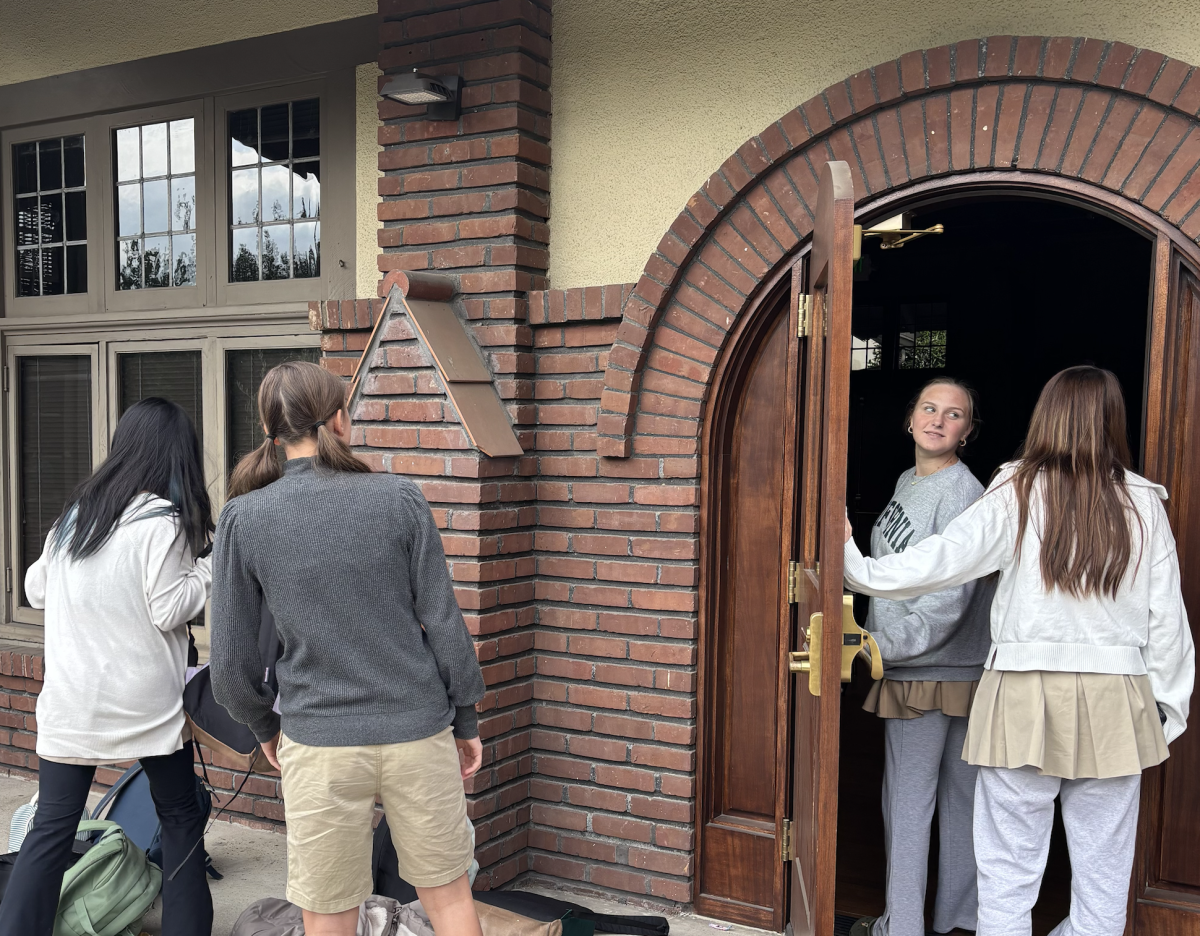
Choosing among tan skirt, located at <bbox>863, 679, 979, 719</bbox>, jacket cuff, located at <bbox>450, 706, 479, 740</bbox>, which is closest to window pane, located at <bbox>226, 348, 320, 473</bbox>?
jacket cuff, located at <bbox>450, 706, 479, 740</bbox>

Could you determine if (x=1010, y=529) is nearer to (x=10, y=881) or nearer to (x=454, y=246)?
(x=454, y=246)

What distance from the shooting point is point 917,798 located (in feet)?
10.7

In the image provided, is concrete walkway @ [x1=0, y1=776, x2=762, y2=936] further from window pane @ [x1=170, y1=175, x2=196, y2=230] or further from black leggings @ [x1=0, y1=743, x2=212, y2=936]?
window pane @ [x1=170, y1=175, x2=196, y2=230]

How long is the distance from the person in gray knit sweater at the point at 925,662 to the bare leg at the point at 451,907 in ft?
4.52

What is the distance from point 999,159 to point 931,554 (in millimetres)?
1227

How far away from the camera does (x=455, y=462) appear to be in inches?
143

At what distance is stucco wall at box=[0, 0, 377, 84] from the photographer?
4.38m

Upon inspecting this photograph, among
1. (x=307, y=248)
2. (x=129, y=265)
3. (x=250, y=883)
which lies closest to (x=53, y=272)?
(x=129, y=265)

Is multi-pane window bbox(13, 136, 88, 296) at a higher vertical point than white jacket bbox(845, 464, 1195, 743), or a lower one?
higher

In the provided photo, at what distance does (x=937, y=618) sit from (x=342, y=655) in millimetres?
1799

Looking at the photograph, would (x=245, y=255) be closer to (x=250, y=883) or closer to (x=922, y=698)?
(x=250, y=883)

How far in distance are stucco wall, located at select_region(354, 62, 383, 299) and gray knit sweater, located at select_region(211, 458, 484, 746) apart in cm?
196

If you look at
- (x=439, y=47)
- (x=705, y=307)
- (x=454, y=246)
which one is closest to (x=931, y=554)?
(x=705, y=307)

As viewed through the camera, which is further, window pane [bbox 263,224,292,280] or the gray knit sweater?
window pane [bbox 263,224,292,280]
